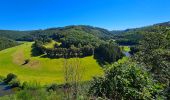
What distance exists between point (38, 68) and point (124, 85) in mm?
120379

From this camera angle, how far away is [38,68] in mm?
129750

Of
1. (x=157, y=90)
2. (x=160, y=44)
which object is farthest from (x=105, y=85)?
(x=160, y=44)

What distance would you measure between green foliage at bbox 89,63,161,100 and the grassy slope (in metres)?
96.2

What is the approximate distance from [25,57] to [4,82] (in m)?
41.4

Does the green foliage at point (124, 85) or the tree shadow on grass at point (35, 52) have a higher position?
the green foliage at point (124, 85)

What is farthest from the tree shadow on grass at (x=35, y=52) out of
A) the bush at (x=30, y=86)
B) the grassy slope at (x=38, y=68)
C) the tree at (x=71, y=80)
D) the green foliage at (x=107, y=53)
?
the tree at (x=71, y=80)

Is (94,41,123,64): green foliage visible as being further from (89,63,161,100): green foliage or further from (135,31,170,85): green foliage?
(89,63,161,100): green foliage

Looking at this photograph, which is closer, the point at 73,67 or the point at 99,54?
the point at 73,67

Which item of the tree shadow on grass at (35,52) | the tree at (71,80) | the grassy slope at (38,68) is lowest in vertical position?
the grassy slope at (38,68)

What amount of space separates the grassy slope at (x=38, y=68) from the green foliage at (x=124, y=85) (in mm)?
96246

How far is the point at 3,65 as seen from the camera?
14025cm

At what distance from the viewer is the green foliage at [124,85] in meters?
11.8

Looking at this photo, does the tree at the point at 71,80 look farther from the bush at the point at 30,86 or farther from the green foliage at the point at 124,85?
the bush at the point at 30,86

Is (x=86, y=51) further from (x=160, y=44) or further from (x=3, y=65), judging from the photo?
(x=160, y=44)
